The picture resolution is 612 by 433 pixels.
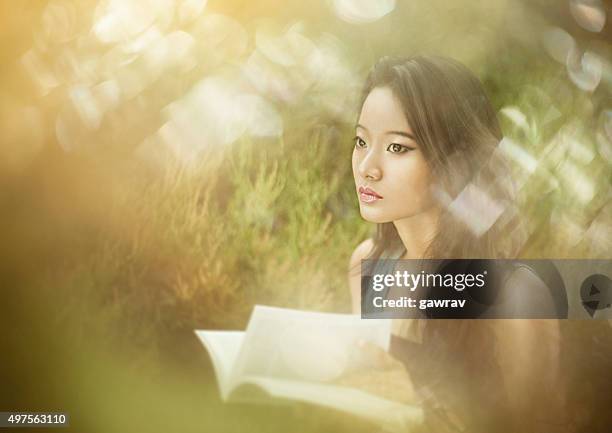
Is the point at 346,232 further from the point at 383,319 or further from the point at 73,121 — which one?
the point at 73,121

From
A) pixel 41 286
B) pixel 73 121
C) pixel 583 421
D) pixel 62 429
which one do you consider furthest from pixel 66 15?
pixel 583 421

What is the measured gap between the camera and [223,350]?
1.22m

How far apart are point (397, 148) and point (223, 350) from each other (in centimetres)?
57

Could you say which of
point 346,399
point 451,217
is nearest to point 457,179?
point 451,217

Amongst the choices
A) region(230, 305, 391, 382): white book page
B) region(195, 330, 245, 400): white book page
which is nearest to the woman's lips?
region(230, 305, 391, 382): white book page

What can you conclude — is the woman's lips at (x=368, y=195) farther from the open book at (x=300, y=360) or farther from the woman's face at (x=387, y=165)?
the open book at (x=300, y=360)

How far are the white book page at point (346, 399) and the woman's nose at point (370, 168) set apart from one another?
0.46 meters

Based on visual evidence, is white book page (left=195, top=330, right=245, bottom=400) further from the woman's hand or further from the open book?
the woman's hand

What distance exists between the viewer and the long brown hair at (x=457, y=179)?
1.20 metres

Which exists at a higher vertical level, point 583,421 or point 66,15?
point 66,15

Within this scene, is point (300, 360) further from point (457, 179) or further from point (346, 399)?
point (457, 179)

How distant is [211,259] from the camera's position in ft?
4.05

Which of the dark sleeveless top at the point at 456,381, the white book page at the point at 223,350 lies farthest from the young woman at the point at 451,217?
the white book page at the point at 223,350

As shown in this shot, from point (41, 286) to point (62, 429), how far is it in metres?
0.32
